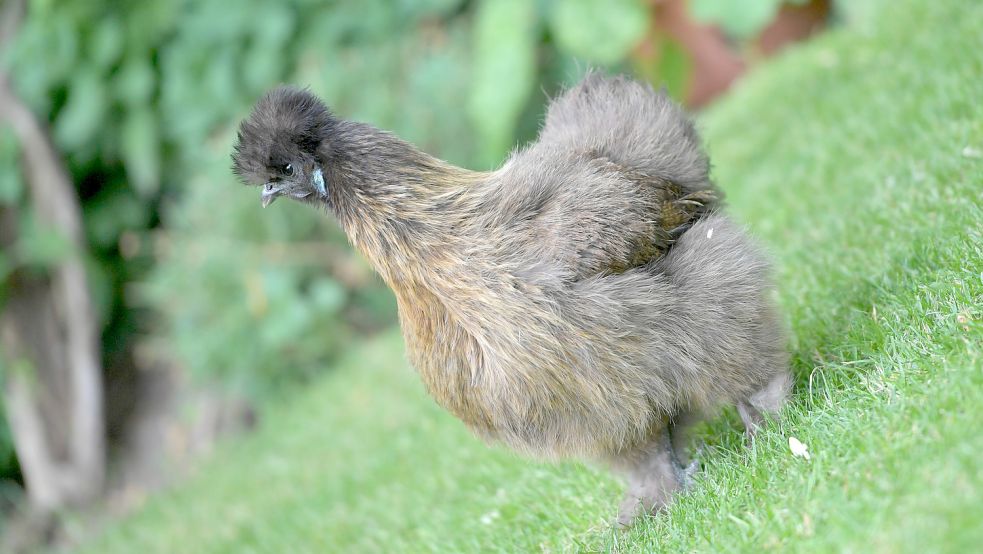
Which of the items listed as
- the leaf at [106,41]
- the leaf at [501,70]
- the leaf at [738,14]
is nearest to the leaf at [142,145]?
the leaf at [106,41]

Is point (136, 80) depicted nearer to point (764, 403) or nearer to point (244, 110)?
point (244, 110)

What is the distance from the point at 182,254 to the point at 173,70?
2.18 meters

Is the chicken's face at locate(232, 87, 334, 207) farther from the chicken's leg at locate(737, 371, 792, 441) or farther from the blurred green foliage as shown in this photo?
the blurred green foliage

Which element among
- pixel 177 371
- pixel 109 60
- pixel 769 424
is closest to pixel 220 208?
pixel 109 60

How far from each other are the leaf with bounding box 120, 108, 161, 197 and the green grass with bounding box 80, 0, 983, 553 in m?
3.37

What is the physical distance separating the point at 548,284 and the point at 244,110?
8.05m

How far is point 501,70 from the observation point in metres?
9.29

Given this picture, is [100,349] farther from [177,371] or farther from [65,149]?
[65,149]

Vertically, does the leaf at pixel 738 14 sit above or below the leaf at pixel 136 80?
below

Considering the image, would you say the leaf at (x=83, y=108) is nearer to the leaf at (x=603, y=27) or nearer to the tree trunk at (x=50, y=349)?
the tree trunk at (x=50, y=349)

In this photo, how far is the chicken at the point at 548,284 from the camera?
360 cm

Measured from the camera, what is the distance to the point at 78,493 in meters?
11.1

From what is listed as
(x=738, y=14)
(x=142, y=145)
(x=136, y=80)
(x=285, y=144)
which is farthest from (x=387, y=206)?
(x=136, y=80)

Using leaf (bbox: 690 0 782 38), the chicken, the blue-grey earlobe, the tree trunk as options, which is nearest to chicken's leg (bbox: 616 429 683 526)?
the chicken
